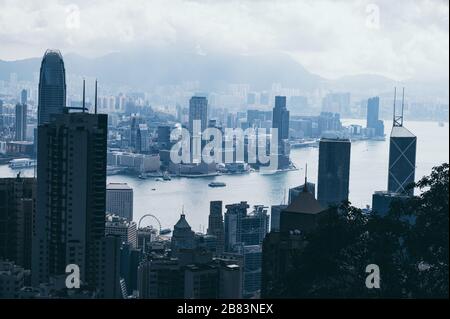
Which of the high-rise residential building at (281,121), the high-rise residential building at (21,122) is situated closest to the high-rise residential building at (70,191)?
the high-rise residential building at (21,122)

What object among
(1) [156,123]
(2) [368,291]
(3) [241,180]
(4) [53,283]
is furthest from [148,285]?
(1) [156,123]

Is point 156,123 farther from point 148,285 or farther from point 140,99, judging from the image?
point 148,285

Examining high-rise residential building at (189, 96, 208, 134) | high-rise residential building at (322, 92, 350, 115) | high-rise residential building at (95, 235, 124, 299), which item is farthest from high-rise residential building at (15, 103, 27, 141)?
high-rise residential building at (95, 235, 124, 299)

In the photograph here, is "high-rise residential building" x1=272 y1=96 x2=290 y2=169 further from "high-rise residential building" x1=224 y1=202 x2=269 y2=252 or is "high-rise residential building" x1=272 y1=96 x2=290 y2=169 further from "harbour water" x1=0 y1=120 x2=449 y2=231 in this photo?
"high-rise residential building" x1=224 y1=202 x2=269 y2=252

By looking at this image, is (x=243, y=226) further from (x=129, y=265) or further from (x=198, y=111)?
(x=198, y=111)

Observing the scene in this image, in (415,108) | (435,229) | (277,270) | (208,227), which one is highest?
(415,108)

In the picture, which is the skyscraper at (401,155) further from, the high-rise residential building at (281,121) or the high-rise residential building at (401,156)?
the high-rise residential building at (281,121)
